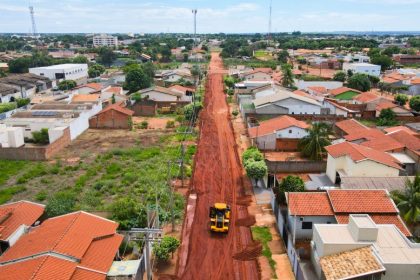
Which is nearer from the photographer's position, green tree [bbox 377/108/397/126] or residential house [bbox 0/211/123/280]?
residential house [bbox 0/211/123/280]

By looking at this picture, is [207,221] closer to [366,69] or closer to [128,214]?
[128,214]

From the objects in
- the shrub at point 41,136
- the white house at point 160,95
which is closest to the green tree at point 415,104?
the white house at point 160,95

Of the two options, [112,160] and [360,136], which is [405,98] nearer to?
[360,136]

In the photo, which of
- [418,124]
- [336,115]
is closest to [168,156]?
[336,115]

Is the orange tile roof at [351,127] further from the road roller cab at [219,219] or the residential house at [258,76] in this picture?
the residential house at [258,76]

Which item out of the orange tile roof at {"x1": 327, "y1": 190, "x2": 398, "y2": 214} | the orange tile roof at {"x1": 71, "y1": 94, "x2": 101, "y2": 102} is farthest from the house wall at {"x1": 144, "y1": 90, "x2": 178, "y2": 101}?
the orange tile roof at {"x1": 327, "y1": 190, "x2": 398, "y2": 214}

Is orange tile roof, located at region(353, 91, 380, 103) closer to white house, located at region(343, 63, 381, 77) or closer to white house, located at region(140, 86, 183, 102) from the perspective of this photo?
white house, located at region(140, 86, 183, 102)

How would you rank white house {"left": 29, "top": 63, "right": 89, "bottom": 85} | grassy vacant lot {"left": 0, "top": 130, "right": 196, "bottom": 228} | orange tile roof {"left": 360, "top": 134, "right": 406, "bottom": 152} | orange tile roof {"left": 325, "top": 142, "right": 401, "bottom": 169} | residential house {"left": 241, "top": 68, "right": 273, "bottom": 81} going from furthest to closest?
white house {"left": 29, "top": 63, "right": 89, "bottom": 85}, residential house {"left": 241, "top": 68, "right": 273, "bottom": 81}, orange tile roof {"left": 360, "top": 134, "right": 406, "bottom": 152}, orange tile roof {"left": 325, "top": 142, "right": 401, "bottom": 169}, grassy vacant lot {"left": 0, "top": 130, "right": 196, "bottom": 228}
